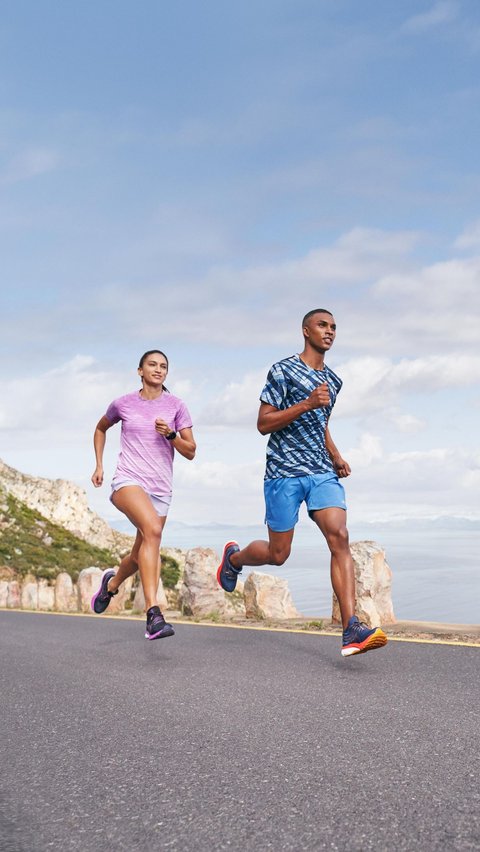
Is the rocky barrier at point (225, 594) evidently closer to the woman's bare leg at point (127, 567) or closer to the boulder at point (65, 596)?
the boulder at point (65, 596)

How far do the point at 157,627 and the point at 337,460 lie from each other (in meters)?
1.92

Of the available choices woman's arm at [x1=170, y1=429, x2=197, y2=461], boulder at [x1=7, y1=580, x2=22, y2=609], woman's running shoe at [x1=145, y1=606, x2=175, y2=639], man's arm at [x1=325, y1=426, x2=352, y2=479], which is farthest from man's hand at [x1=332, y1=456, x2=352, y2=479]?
boulder at [x1=7, y1=580, x2=22, y2=609]

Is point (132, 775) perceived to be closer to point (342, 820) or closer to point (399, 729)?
point (342, 820)

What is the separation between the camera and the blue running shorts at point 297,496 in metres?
6.51

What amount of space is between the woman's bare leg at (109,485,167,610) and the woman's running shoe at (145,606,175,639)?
295mm

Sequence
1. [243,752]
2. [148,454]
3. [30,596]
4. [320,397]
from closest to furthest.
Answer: [243,752]
[320,397]
[148,454]
[30,596]

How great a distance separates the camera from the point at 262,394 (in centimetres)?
664

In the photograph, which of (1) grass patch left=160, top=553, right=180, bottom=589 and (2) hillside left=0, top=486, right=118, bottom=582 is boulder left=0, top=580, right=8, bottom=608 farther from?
(1) grass patch left=160, top=553, right=180, bottom=589

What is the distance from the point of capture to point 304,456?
659 cm

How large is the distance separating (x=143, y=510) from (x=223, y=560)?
1027mm

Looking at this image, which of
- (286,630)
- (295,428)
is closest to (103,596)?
(286,630)

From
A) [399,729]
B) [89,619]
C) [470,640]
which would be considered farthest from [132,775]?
[89,619]

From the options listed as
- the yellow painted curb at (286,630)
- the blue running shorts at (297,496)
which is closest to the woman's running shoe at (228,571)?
the yellow painted curb at (286,630)

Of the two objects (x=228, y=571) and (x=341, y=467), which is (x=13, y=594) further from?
(x=341, y=467)
